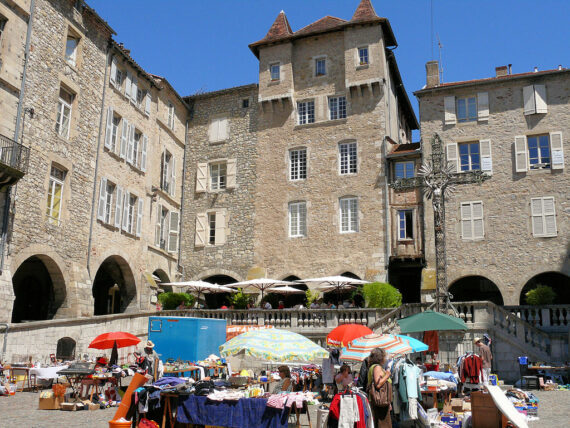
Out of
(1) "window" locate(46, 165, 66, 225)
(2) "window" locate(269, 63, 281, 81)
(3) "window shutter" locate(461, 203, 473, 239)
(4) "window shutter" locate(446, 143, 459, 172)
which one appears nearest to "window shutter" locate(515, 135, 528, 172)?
(4) "window shutter" locate(446, 143, 459, 172)

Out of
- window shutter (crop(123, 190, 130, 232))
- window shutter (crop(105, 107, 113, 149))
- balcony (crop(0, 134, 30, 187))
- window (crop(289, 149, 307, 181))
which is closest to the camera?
balcony (crop(0, 134, 30, 187))

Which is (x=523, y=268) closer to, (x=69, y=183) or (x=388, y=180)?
(x=388, y=180)

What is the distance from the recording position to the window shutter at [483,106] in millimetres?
23703

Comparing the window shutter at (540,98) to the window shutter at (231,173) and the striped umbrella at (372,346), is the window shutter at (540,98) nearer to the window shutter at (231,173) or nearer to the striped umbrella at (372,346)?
the window shutter at (231,173)

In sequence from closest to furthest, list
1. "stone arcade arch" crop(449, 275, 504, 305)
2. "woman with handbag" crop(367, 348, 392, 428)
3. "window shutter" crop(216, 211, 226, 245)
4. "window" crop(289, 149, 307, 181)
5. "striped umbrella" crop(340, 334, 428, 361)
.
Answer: "woman with handbag" crop(367, 348, 392, 428) < "striped umbrella" crop(340, 334, 428, 361) < "stone arcade arch" crop(449, 275, 504, 305) < "window" crop(289, 149, 307, 181) < "window shutter" crop(216, 211, 226, 245)

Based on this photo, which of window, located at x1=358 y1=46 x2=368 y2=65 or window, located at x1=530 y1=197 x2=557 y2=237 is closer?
window, located at x1=530 y1=197 x2=557 y2=237

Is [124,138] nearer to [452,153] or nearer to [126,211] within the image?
[126,211]

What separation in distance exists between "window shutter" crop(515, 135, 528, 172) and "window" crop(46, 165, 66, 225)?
17.0 metres

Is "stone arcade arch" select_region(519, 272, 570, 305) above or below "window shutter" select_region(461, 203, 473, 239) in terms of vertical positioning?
below

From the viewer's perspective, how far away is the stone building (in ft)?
72.1

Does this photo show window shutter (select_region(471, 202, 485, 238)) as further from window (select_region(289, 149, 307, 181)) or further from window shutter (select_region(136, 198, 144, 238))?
window shutter (select_region(136, 198, 144, 238))

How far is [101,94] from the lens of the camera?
2248cm

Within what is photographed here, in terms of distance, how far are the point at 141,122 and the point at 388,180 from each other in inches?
429

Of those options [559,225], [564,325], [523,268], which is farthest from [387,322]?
[559,225]
